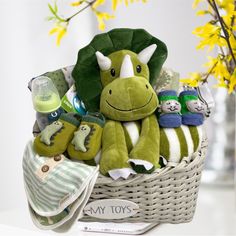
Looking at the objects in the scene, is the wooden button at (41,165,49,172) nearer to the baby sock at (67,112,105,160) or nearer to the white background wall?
the baby sock at (67,112,105,160)

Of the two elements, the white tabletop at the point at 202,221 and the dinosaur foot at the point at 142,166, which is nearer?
the dinosaur foot at the point at 142,166

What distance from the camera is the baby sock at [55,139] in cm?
84

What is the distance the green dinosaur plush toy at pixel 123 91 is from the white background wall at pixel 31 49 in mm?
486

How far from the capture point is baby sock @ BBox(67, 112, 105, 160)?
2.72 feet

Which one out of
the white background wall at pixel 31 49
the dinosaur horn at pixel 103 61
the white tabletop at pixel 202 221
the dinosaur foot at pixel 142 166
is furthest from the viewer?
the white background wall at pixel 31 49

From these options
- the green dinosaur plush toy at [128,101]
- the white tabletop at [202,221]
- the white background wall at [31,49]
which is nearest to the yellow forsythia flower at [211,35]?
the green dinosaur plush toy at [128,101]

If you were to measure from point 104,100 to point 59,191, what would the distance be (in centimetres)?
19

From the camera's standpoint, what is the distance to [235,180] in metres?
1.34

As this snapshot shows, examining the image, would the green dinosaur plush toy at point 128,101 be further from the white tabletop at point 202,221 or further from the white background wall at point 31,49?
the white background wall at point 31,49

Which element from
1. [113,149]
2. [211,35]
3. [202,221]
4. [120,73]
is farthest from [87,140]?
[202,221]

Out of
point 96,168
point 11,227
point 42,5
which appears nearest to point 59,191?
point 96,168

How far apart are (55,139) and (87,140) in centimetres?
6

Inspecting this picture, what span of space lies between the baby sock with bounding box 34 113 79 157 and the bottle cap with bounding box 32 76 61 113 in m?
0.05

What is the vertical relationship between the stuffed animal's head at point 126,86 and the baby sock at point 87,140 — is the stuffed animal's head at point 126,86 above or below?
above
